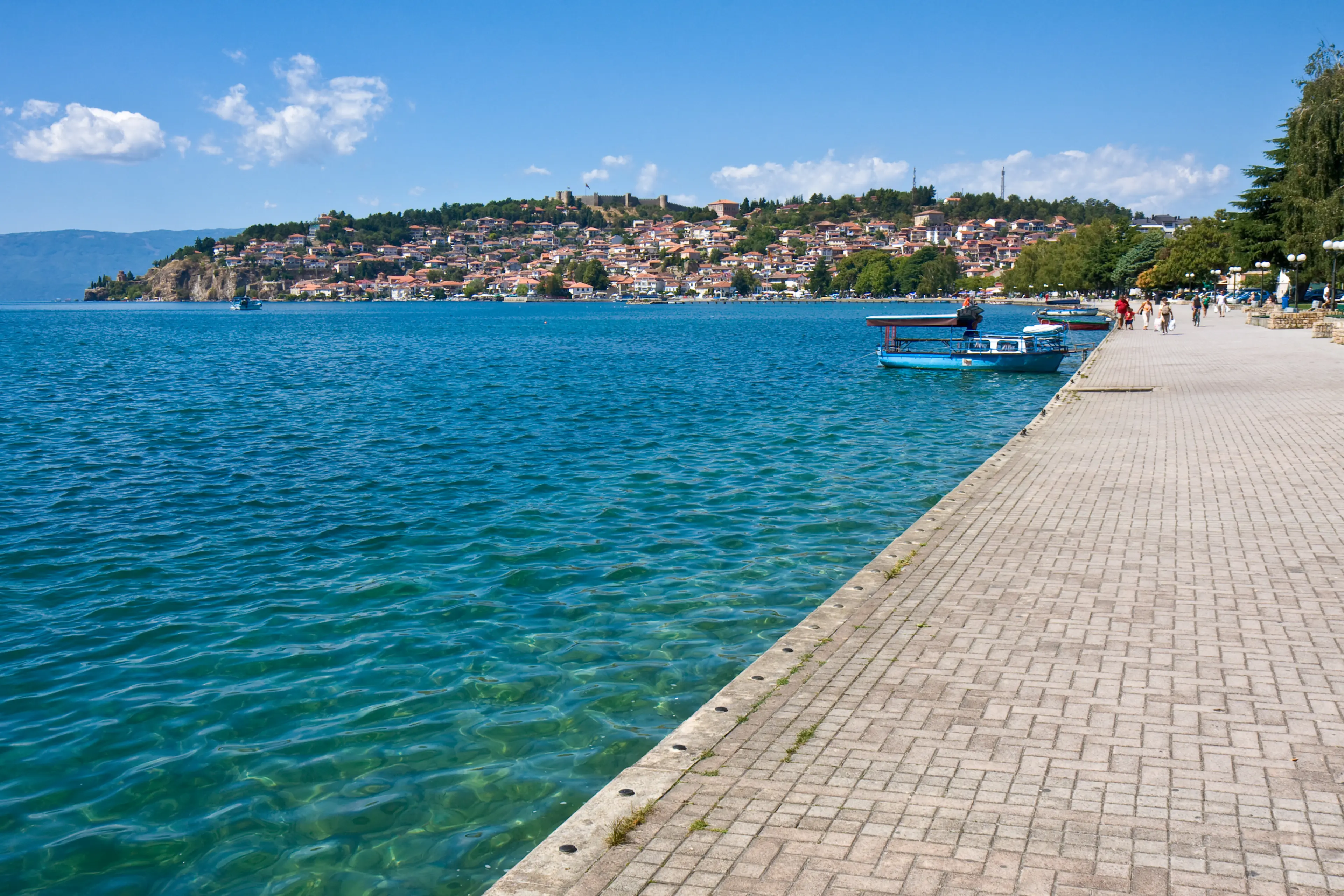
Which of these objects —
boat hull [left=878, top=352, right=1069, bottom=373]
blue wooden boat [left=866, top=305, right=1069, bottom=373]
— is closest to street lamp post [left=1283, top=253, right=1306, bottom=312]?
blue wooden boat [left=866, top=305, right=1069, bottom=373]

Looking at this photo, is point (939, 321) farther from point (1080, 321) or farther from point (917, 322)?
A: point (1080, 321)

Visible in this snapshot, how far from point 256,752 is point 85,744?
1131 millimetres

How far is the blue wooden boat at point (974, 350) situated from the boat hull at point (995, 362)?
0.01m

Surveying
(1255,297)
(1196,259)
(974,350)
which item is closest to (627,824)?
(974,350)

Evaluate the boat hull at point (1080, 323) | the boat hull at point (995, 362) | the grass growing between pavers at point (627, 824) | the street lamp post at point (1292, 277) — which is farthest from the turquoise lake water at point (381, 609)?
the boat hull at point (1080, 323)

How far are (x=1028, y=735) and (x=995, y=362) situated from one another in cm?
2964

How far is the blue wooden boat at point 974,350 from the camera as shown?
106 feet

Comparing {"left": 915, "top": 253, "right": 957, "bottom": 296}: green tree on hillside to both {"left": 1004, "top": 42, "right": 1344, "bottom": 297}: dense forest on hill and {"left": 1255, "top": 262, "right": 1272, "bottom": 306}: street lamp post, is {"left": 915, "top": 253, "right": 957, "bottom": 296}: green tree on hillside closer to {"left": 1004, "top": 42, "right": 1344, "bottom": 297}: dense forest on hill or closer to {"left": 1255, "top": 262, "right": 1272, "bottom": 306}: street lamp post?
{"left": 1004, "top": 42, "right": 1344, "bottom": 297}: dense forest on hill

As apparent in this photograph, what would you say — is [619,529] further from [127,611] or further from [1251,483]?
[1251,483]

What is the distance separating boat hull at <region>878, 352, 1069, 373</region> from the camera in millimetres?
32250

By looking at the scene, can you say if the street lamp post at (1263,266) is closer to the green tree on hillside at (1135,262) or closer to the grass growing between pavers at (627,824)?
the green tree on hillside at (1135,262)

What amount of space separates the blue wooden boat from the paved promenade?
2412 centimetres

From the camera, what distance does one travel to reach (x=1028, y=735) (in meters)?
4.50

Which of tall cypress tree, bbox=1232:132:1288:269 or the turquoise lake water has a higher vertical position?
tall cypress tree, bbox=1232:132:1288:269
